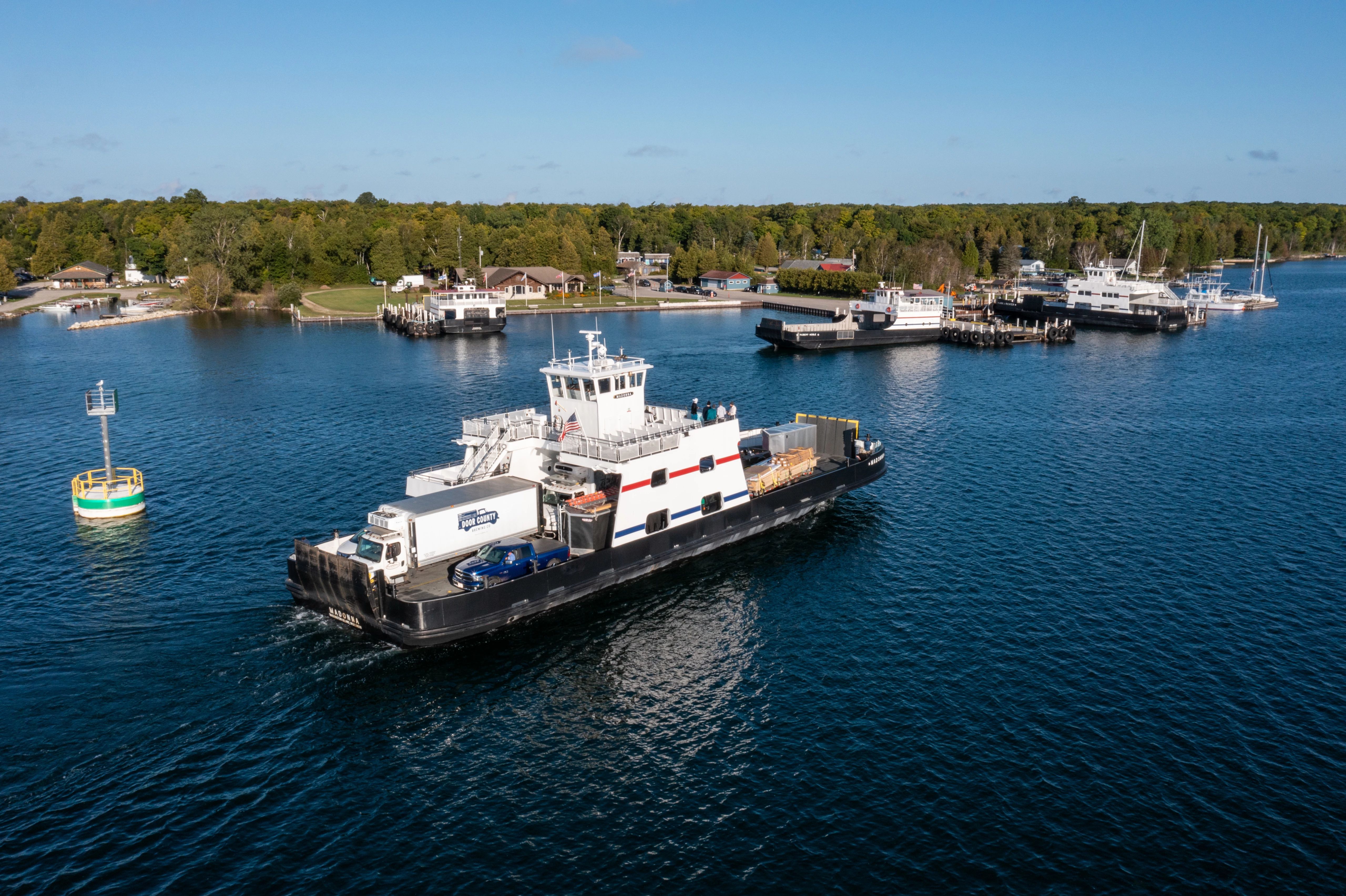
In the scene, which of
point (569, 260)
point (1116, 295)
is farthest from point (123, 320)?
point (1116, 295)

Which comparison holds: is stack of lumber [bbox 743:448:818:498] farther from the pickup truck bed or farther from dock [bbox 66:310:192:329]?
dock [bbox 66:310:192:329]

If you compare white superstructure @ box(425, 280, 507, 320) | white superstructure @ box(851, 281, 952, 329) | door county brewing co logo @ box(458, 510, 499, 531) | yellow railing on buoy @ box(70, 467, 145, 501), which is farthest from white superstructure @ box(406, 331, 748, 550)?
white superstructure @ box(425, 280, 507, 320)

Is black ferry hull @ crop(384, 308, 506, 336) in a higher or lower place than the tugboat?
lower

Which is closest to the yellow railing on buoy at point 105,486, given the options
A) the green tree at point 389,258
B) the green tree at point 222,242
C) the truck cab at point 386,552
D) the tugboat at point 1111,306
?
the truck cab at point 386,552

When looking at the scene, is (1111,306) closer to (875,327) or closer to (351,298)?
(875,327)

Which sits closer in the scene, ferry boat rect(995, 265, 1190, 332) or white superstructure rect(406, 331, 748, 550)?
white superstructure rect(406, 331, 748, 550)

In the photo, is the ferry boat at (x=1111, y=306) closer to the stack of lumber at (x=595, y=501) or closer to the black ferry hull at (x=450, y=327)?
the black ferry hull at (x=450, y=327)

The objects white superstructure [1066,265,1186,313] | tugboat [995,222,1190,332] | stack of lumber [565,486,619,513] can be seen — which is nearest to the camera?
stack of lumber [565,486,619,513]

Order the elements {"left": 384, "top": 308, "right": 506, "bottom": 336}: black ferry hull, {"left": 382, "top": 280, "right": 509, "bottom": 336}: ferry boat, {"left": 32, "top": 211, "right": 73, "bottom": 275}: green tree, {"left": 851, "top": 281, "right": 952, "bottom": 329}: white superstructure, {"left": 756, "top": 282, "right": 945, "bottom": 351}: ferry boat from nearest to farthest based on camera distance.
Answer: {"left": 756, "top": 282, "right": 945, "bottom": 351}: ferry boat
{"left": 851, "top": 281, "right": 952, "bottom": 329}: white superstructure
{"left": 384, "top": 308, "right": 506, "bottom": 336}: black ferry hull
{"left": 382, "top": 280, "right": 509, "bottom": 336}: ferry boat
{"left": 32, "top": 211, "right": 73, "bottom": 275}: green tree
